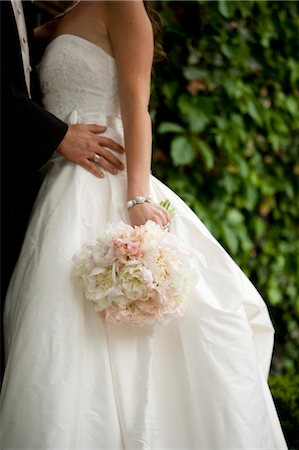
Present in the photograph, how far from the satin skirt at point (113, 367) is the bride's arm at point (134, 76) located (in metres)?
0.15

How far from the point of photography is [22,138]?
5.95 ft

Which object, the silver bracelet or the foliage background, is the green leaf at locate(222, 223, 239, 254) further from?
the silver bracelet

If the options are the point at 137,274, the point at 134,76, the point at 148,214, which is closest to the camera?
the point at 137,274

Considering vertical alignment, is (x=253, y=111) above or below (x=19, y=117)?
above

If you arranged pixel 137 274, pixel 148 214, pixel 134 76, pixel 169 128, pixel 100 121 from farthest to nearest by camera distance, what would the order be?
pixel 169 128 < pixel 100 121 < pixel 134 76 < pixel 148 214 < pixel 137 274

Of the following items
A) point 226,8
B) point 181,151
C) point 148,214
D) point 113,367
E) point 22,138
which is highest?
point 226,8

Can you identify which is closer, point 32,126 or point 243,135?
point 32,126

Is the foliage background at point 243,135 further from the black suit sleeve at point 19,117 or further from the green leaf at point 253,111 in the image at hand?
the black suit sleeve at point 19,117

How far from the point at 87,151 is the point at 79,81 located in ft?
0.82

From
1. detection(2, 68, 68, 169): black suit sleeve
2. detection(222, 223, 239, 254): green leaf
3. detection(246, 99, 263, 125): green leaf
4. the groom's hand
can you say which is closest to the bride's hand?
the groom's hand

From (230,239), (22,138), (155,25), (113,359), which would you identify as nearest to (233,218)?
(230,239)

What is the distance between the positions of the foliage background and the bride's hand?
96 cm

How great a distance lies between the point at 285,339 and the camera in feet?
11.5

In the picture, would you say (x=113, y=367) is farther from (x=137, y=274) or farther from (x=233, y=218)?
(x=233, y=218)
